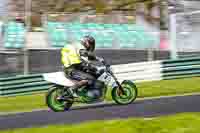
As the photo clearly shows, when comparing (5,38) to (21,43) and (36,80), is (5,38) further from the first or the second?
(36,80)

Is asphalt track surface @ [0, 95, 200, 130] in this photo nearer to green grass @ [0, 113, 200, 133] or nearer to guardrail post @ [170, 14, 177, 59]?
green grass @ [0, 113, 200, 133]

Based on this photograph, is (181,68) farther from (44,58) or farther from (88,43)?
(88,43)

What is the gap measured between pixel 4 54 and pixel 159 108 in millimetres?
7758

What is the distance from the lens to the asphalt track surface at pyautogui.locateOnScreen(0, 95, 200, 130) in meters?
10.7

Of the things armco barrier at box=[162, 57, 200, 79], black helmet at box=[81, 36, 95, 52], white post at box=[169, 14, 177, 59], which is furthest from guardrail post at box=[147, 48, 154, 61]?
black helmet at box=[81, 36, 95, 52]

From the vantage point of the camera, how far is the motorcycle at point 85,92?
40.8 ft

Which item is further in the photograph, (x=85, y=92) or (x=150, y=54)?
(x=150, y=54)

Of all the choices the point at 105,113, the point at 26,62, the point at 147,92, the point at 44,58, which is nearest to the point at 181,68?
the point at 147,92

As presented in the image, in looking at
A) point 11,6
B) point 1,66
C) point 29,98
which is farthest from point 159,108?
point 11,6

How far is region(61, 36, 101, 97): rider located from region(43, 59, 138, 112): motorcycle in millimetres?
133

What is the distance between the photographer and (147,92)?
15141 mm

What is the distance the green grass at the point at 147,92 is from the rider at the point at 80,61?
163 centimetres

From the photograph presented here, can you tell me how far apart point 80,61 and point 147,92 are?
317 cm

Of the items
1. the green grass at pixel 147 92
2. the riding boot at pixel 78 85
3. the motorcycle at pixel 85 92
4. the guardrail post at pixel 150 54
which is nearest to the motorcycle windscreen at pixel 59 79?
the motorcycle at pixel 85 92
